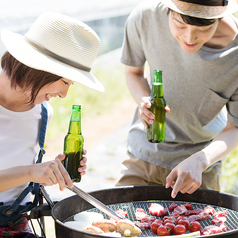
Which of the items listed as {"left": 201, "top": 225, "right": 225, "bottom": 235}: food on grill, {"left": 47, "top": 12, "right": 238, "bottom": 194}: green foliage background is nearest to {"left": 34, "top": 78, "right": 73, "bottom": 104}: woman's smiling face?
{"left": 201, "top": 225, "right": 225, "bottom": 235}: food on grill

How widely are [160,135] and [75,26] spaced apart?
32.8 inches

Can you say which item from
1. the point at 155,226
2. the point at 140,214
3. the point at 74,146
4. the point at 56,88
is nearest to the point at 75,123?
the point at 74,146

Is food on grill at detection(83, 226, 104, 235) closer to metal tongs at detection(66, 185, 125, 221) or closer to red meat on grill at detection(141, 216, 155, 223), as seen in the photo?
metal tongs at detection(66, 185, 125, 221)

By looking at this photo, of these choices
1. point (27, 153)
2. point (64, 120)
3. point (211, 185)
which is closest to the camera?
point (27, 153)

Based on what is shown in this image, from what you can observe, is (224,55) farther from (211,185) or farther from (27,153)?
(27,153)

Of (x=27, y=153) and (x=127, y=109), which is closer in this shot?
(x=27, y=153)

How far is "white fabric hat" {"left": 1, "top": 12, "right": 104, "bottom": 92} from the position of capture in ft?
5.65

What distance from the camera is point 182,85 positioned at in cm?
232

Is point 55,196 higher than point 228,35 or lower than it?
lower

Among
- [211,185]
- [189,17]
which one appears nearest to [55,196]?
[211,185]

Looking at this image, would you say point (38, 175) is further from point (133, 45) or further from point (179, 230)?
point (133, 45)

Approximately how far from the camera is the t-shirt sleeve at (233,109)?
2.21 meters

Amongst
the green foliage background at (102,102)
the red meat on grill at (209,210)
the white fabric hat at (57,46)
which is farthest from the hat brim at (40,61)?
the green foliage background at (102,102)

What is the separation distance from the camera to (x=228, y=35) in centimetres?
219
